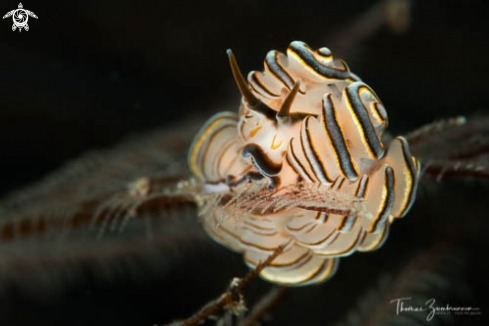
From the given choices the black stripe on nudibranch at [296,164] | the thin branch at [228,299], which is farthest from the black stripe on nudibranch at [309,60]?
the thin branch at [228,299]

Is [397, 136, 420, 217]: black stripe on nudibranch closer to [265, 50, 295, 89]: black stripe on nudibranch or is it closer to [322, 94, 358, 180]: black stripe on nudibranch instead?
[322, 94, 358, 180]: black stripe on nudibranch

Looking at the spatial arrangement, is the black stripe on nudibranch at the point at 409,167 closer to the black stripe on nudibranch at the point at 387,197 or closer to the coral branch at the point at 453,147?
the black stripe on nudibranch at the point at 387,197

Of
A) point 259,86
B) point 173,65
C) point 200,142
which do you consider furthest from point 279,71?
point 173,65

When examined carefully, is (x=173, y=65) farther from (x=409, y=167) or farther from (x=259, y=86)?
(x=409, y=167)

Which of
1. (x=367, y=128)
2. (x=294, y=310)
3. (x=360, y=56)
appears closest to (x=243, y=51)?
(x=360, y=56)

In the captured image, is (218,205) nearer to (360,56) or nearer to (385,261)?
(385,261)
